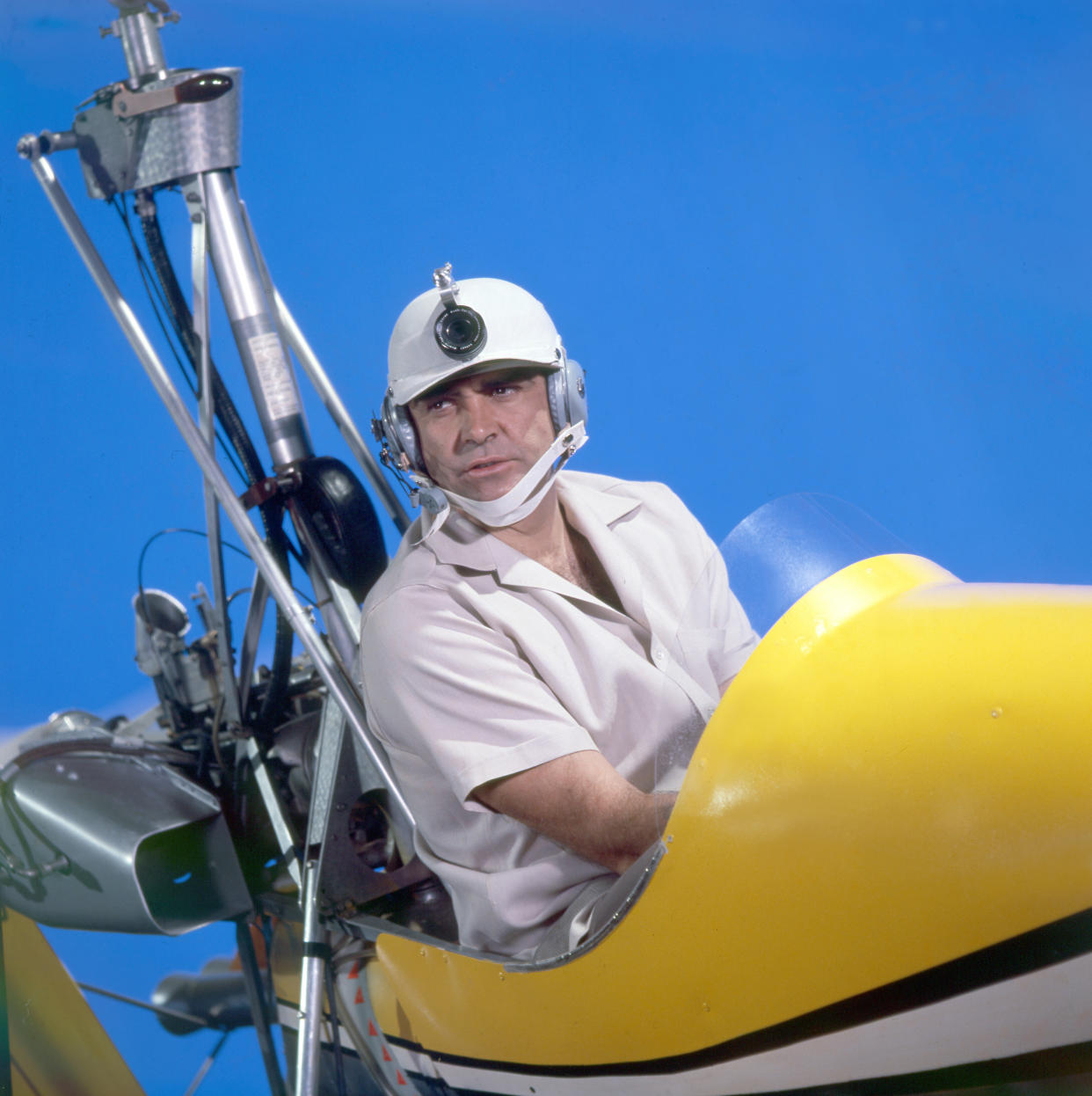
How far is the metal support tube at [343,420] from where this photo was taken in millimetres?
2375

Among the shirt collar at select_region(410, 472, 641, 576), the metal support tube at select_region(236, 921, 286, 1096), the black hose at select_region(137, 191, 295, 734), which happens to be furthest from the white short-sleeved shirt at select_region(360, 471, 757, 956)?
the metal support tube at select_region(236, 921, 286, 1096)

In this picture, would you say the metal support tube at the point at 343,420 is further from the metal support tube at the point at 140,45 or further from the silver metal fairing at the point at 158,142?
the metal support tube at the point at 140,45

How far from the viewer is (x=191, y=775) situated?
2.28m

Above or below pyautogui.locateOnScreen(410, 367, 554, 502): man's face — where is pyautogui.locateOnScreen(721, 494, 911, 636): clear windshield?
below

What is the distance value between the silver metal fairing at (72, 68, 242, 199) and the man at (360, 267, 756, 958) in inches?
29.7

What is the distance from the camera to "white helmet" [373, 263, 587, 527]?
5.54 ft

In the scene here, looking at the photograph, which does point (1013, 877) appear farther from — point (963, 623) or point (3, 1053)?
point (3, 1053)

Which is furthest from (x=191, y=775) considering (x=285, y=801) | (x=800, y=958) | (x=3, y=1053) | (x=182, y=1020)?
(x=800, y=958)

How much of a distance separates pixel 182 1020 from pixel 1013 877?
7.68 feet

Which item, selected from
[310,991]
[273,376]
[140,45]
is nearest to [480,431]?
[273,376]

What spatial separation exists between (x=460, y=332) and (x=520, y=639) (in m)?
0.47

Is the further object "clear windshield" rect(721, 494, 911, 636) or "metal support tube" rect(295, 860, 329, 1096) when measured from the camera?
"metal support tube" rect(295, 860, 329, 1096)

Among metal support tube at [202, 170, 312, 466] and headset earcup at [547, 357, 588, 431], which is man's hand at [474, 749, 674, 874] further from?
metal support tube at [202, 170, 312, 466]

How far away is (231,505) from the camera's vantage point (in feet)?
6.61
